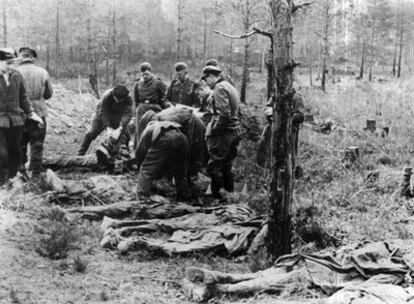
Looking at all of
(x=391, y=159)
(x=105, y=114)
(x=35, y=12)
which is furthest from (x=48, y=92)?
(x=35, y=12)

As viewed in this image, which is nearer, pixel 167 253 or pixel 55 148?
pixel 167 253

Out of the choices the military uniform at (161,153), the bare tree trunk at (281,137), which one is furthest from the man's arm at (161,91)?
the bare tree trunk at (281,137)

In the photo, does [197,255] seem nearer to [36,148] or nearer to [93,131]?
[36,148]

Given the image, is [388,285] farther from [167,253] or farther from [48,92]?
[48,92]

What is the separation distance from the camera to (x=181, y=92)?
34.9 ft

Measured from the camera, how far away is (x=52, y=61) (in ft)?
145

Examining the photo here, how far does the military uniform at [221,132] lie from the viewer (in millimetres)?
7664

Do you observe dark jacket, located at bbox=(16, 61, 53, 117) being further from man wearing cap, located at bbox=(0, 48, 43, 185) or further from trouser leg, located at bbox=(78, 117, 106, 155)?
trouser leg, located at bbox=(78, 117, 106, 155)

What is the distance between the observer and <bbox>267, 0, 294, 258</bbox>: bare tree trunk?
4.93 metres

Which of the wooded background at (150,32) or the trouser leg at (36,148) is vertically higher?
the wooded background at (150,32)

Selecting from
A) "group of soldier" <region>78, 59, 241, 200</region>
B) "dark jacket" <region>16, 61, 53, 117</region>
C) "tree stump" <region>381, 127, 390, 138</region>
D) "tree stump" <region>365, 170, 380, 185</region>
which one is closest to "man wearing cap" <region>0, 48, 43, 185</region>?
"dark jacket" <region>16, 61, 53, 117</region>

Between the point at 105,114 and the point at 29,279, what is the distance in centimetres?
595

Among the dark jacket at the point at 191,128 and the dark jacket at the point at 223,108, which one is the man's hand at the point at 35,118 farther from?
the dark jacket at the point at 223,108

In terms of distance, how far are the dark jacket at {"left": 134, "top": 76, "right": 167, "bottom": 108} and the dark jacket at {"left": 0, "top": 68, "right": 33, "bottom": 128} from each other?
3267 mm
